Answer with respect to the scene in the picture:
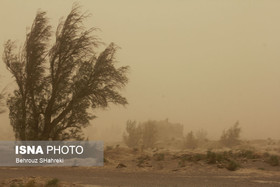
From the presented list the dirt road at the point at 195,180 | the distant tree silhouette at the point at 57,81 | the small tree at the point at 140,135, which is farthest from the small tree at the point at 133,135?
the dirt road at the point at 195,180

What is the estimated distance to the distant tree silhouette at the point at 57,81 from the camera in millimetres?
23391

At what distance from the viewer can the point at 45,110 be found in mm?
23656

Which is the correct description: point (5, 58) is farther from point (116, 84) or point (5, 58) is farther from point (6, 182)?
point (6, 182)

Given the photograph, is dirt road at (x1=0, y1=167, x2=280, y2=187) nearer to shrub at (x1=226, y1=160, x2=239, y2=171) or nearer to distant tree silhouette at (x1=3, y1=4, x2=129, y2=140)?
shrub at (x1=226, y1=160, x2=239, y2=171)

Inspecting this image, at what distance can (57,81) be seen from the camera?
23578 mm

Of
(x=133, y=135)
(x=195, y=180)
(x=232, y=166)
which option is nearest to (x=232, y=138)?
(x=133, y=135)

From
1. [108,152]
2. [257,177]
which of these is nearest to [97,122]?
[108,152]

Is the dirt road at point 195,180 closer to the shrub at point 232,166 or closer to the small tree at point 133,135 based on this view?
the shrub at point 232,166

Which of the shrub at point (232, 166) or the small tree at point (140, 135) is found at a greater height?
the small tree at point (140, 135)

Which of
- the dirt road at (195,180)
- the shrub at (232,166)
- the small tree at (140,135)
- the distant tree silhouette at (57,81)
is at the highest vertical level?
the distant tree silhouette at (57,81)

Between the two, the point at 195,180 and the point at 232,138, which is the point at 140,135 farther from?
the point at 195,180

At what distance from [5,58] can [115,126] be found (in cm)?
8778

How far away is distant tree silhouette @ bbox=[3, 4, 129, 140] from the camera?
921 inches

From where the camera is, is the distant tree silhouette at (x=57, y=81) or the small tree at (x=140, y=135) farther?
the small tree at (x=140, y=135)
